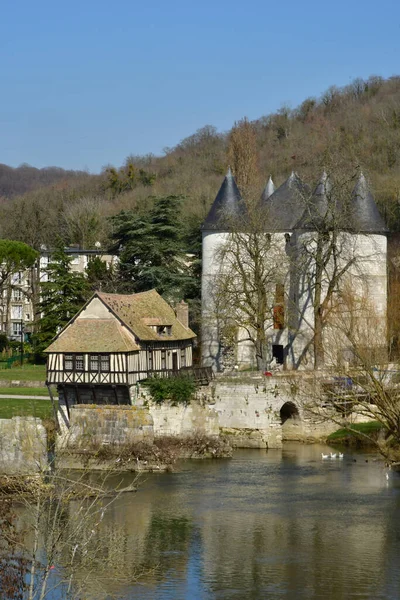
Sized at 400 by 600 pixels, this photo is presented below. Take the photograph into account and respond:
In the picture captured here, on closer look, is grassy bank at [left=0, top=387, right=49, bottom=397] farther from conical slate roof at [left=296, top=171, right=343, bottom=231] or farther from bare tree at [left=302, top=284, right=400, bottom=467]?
conical slate roof at [left=296, top=171, right=343, bottom=231]

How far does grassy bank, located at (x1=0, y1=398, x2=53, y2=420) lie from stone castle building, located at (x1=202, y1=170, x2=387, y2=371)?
912 cm

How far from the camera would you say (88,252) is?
3184 inches

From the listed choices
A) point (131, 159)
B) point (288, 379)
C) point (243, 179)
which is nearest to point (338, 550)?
point (288, 379)

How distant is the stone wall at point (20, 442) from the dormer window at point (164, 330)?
11.8 meters

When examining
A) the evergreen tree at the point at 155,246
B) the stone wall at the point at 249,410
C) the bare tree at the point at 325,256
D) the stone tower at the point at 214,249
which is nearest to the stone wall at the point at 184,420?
the stone wall at the point at 249,410

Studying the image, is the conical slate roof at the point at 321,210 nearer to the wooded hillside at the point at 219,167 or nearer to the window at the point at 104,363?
the wooded hillside at the point at 219,167

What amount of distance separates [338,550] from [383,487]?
7.79m

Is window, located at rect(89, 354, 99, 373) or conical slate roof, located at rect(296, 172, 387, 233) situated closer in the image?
window, located at rect(89, 354, 99, 373)

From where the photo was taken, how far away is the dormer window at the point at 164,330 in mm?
43525

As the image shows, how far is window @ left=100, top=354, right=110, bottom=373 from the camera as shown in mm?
40562

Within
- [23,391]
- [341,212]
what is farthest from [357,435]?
[23,391]

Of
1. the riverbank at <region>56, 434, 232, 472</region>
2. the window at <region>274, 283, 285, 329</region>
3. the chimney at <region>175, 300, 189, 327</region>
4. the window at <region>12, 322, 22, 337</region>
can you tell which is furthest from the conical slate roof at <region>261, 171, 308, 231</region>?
the window at <region>12, 322, 22, 337</region>

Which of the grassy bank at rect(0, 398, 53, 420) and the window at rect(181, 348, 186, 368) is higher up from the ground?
the window at rect(181, 348, 186, 368)

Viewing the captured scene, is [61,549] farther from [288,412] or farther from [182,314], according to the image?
[182,314]
